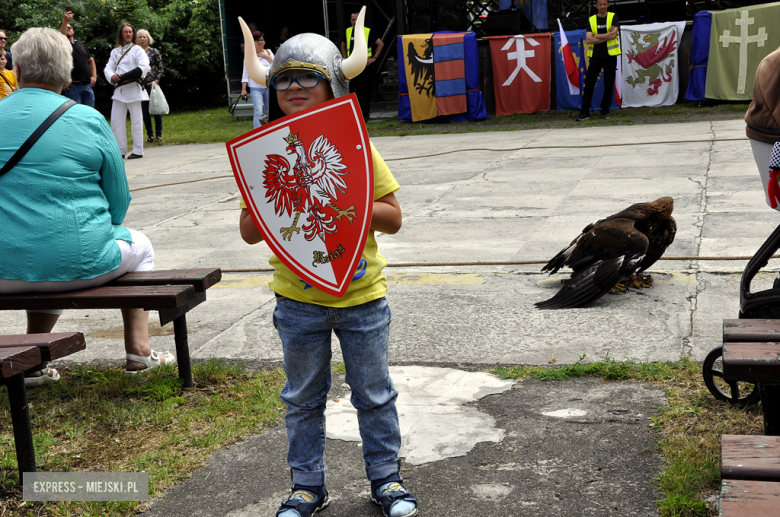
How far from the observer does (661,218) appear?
4.71 m

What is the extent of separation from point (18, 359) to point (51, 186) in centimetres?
100

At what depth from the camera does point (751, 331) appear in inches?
95.6

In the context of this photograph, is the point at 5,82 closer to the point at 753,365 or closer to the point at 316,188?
the point at 316,188

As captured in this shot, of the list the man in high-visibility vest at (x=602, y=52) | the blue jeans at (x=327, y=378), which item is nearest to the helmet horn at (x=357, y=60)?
the blue jeans at (x=327, y=378)

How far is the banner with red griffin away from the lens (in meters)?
2.38

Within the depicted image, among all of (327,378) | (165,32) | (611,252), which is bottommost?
(611,252)

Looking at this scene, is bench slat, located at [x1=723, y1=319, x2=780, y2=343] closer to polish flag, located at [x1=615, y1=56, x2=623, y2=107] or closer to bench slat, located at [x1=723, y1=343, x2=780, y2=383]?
bench slat, located at [x1=723, y1=343, x2=780, y2=383]

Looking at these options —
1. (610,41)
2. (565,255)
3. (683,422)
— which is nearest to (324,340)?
(683,422)

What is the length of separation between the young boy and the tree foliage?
23.1 m

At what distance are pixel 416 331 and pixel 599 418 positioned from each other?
1.37m

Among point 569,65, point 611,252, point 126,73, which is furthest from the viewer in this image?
point 569,65

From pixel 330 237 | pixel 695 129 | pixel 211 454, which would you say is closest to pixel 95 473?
pixel 211 454

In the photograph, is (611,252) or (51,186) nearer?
(51,186)

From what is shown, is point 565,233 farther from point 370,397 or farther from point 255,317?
point 370,397
